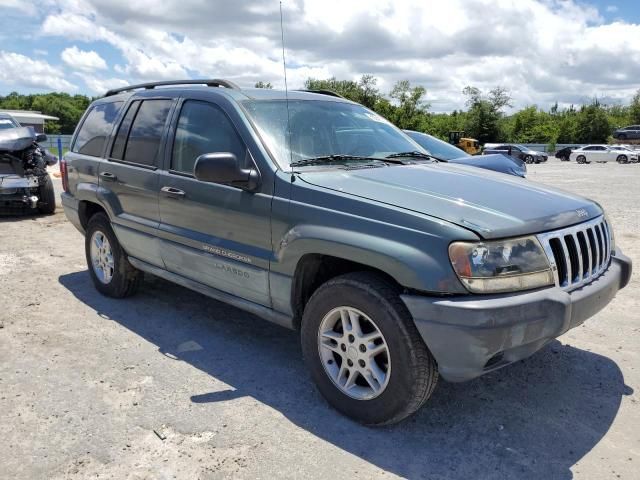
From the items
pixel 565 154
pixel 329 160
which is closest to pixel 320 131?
pixel 329 160

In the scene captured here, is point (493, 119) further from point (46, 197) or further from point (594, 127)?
point (46, 197)

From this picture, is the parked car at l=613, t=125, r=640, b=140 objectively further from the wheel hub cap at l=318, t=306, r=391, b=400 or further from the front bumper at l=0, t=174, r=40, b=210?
the wheel hub cap at l=318, t=306, r=391, b=400

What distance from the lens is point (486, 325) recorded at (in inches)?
102

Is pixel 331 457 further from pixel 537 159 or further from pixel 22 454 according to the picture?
Answer: pixel 537 159

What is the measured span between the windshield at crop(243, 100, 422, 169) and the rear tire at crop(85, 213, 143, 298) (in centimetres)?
205

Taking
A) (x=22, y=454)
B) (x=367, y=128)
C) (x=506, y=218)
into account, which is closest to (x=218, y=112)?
(x=367, y=128)

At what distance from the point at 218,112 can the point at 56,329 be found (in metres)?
2.22

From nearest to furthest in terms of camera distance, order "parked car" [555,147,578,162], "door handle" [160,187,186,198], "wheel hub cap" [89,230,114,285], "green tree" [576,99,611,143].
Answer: "door handle" [160,187,186,198]
"wheel hub cap" [89,230,114,285]
"parked car" [555,147,578,162]
"green tree" [576,99,611,143]

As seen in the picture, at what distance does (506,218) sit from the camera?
2.79 metres

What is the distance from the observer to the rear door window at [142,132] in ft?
14.4

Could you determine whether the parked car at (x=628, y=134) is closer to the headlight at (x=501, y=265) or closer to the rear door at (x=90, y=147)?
the rear door at (x=90, y=147)

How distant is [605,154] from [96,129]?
131 feet

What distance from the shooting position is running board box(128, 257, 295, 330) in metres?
3.52

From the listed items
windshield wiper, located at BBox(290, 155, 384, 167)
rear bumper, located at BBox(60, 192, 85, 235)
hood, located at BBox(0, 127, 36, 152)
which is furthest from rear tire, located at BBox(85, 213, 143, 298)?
hood, located at BBox(0, 127, 36, 152)
